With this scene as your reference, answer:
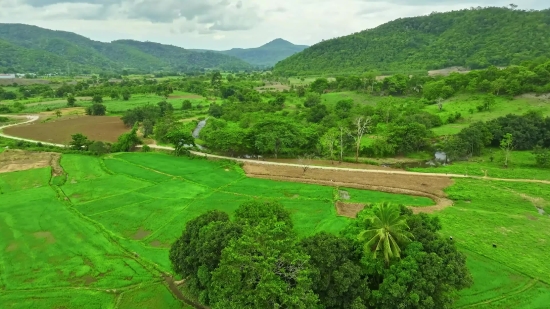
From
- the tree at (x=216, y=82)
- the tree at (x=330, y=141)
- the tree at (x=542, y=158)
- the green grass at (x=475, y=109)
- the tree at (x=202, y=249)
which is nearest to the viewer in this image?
the tree at (x=202, y=249)

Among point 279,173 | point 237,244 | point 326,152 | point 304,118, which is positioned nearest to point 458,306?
point 237,244

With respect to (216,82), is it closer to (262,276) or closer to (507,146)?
(507,146)

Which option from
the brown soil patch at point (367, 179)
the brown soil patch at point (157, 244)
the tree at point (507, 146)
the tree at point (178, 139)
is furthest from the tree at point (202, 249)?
the tree at point (507, 146)

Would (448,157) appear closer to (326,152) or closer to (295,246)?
(326,152)

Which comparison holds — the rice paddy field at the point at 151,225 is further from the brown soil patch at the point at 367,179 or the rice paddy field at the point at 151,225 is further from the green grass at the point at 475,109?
the green grass at the point at 475,109

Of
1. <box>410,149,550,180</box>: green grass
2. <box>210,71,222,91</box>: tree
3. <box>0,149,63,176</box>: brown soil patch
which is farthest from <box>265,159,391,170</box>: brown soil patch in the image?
<box>210,71,222,91</box>: tree

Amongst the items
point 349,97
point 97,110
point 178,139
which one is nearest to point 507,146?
point 178,139

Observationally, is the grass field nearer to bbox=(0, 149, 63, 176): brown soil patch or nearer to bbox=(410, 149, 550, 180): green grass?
bbox=(0, 149, 63, 176): brown soil patch
